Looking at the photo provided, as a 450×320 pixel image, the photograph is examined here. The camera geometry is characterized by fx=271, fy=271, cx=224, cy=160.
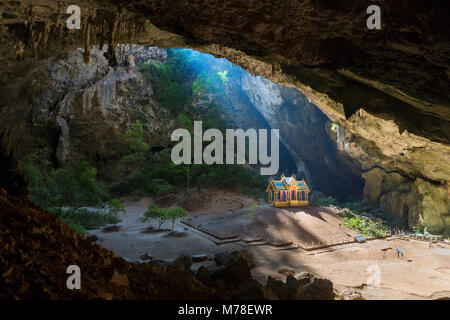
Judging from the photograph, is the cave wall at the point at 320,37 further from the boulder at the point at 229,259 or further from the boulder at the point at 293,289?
the boulder at the point at 229,259

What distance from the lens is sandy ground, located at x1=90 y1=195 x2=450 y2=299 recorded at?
382 inches

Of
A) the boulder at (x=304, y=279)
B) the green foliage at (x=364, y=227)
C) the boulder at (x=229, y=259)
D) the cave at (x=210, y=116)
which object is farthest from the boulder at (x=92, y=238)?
the green foliage at (x=364, y=227)

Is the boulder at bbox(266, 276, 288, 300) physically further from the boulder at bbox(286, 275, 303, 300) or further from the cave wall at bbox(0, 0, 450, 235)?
the cave wall at bbox(0, 0, 450, 235)

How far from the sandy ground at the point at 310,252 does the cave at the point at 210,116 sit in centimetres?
28

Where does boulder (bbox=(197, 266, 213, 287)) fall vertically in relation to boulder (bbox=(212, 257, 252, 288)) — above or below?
above

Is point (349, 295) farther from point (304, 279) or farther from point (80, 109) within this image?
point (80, 109)

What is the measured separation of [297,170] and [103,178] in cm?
2556

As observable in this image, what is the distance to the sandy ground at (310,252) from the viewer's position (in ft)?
31.8

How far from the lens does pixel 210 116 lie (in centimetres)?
3441

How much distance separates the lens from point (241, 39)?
23.9 ft

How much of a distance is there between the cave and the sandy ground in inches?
10.9

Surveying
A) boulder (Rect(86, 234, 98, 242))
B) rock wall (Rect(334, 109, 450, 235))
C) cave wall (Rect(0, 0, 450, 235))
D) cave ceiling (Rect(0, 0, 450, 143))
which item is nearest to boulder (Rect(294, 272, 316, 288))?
cave ceiling (Rect(0, 0, 450, 143))
